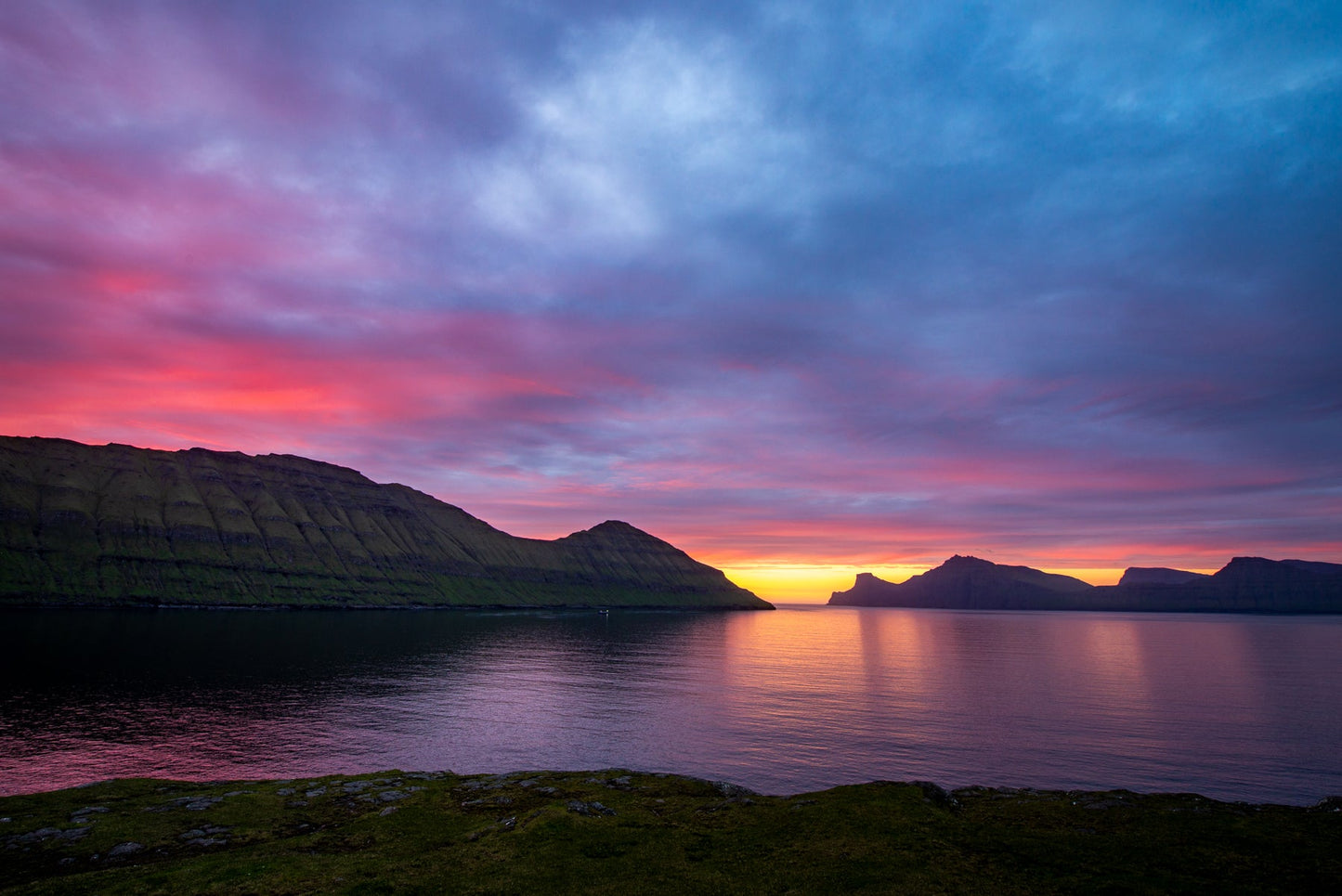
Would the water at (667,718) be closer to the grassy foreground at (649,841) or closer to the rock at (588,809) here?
the grassy foreground at (649,841)

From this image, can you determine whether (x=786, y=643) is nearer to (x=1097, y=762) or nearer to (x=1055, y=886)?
(x=1097, y=762)

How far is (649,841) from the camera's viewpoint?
26422 millimetres

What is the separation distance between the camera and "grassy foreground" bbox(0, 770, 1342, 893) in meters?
22.2

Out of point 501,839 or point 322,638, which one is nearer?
point 501,839

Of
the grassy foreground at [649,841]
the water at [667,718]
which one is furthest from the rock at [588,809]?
the water at [667,718]

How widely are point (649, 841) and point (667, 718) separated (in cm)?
4981

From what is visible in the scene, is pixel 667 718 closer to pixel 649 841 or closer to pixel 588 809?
pixel 588 809

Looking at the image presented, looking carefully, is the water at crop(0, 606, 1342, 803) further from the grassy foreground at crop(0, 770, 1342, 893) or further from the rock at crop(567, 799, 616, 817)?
the rock at crop(567, 799, 616, 817)

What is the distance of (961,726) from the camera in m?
71.3

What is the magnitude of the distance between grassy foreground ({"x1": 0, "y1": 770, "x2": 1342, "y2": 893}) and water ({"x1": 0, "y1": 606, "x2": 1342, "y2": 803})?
1570cm

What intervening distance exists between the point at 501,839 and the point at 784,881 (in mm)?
11859

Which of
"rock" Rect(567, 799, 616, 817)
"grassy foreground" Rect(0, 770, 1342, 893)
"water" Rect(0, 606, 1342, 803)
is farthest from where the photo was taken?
"water" Rect(0, 606, 1342, 803)

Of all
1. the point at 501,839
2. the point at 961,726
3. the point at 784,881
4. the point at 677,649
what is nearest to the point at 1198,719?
the point at 961,726

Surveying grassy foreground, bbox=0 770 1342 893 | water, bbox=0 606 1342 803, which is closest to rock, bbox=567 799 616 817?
grassy foreground, bbox=0 770 1342 893
